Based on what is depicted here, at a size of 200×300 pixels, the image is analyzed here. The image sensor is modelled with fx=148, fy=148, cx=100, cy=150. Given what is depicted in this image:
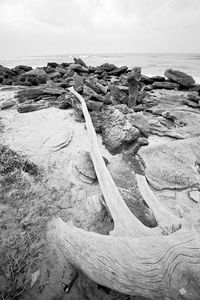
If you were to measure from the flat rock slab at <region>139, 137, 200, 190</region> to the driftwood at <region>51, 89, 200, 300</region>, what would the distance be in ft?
3.13

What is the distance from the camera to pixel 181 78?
816cm

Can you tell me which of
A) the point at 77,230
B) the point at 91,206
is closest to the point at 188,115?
the point at 91,206

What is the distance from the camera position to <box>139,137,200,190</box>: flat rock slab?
2297 mm

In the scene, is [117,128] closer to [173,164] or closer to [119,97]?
[173,164]

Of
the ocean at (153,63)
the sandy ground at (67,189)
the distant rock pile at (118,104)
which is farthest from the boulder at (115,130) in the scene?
the ocean at (153,63)

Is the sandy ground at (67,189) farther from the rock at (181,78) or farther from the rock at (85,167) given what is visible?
the rock at (181,78)

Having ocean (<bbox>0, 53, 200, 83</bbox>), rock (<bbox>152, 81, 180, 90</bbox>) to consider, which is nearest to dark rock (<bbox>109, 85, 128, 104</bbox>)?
rock (<bbox>152, 81, 180, 90</bbox>)

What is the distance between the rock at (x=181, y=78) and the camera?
788 centimetres

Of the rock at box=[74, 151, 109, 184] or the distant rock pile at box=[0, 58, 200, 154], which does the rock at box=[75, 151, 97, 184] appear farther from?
the distant rock pile at box=[0, 58, 200, 154]

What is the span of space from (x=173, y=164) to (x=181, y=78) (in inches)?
302

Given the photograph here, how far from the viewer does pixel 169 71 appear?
8602 millimetres

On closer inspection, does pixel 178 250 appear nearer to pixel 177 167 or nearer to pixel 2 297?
pixel 2 297

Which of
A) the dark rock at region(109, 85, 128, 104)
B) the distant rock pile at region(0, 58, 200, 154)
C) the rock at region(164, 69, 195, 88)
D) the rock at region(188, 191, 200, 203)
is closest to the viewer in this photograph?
the rock at region(188, 191, 200, 203)

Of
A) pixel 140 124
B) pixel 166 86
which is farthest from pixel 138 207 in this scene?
pixel 166 86
